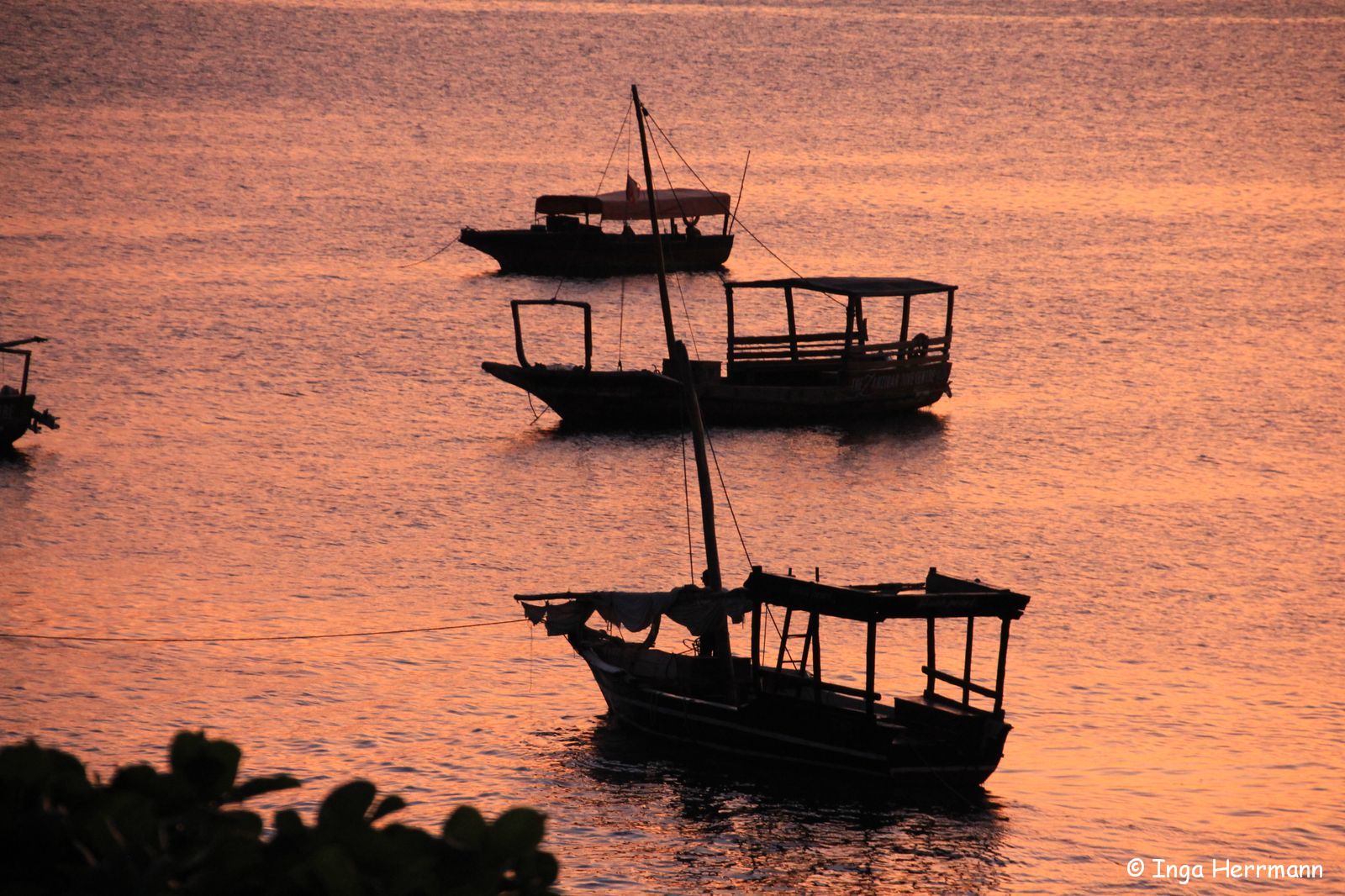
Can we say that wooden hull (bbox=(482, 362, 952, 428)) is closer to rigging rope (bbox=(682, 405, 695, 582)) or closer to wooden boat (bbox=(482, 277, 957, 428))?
wooden boat (bbox=(482, 277, 957, 428))

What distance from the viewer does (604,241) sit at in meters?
81.6

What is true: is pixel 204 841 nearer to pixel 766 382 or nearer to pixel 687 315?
pixel 766 382

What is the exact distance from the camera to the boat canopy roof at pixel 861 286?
5506 cm

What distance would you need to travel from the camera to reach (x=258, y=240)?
94250 millimetres

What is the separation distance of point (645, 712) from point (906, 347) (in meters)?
29.5

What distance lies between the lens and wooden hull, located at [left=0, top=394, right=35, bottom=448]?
5066 centimetres

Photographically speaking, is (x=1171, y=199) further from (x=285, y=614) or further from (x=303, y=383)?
(x=285, y=614)

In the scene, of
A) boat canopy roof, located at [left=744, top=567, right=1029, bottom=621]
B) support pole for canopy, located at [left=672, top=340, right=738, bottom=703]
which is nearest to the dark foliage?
boat canopy roof, located at [left=744, top=567, right=1029, bottom=621]

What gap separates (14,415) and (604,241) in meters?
35.0

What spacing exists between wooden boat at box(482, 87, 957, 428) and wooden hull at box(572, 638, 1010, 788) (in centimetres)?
2503

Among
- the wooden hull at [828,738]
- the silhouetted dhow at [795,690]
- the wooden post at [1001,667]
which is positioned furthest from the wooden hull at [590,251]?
the wooden post at [1001,667]

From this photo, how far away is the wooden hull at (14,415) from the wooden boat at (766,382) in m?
12.7

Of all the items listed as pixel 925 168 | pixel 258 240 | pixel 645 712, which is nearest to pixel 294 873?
pixel 645 712

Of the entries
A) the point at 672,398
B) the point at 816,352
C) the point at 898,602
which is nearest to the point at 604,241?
the point at 816,352
